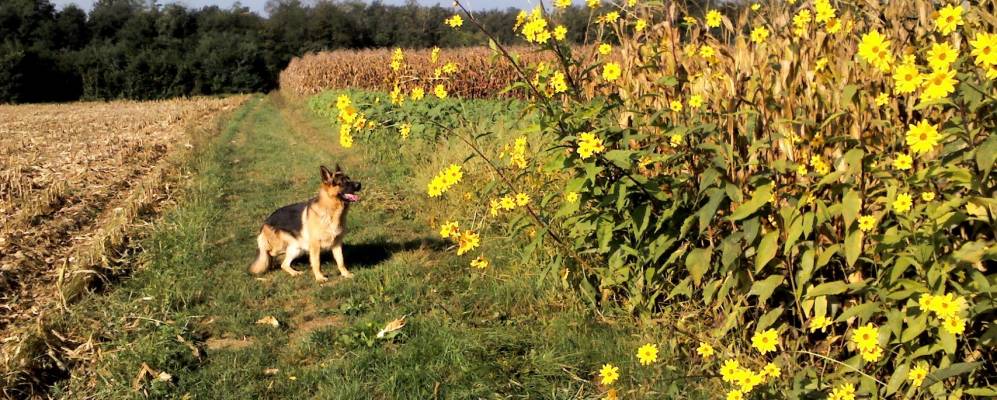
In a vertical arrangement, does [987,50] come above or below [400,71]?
above

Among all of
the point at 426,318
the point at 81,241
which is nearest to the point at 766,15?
the point at 426,318

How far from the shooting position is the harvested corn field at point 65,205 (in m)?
5.82

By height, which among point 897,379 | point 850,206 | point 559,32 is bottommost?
point 897,379

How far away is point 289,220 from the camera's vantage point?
267 inches

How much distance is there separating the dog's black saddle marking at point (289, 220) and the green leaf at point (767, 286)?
14.2 ft

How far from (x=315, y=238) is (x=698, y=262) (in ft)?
12.3

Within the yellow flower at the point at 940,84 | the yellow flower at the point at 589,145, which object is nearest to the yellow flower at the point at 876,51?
the yellow flower at the point at 940,84

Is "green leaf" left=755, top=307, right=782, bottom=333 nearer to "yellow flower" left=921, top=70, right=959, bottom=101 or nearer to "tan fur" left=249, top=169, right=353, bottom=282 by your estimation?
"yellow flower" left=921, top=70, right=959, bottom=101

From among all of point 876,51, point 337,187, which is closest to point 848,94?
point 876,51

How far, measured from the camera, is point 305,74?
112ft

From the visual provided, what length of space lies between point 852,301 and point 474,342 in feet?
7.06

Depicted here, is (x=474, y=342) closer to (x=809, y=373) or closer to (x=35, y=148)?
(x=809, y=373)

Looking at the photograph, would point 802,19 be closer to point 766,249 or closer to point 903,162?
point 903,162

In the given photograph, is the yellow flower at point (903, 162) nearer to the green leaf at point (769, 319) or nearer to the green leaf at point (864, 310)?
the green leaf at point (864, 310)
